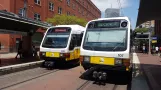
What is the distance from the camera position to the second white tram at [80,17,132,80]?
386 inches

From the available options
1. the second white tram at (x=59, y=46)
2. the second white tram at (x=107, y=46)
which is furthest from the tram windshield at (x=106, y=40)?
the second white tram at (x=59, y=46)

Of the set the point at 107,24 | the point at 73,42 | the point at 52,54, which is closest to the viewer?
the point at 107,24

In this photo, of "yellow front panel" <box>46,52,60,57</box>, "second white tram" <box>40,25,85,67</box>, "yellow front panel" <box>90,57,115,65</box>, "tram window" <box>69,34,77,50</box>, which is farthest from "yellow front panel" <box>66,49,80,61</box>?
"yellow front panel" <box>90,57,115,65</box>

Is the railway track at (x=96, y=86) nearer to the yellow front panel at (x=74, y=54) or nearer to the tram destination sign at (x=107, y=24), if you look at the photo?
the tram destination sign at (x=107, y=24)

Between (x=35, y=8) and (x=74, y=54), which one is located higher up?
(x=35, y=8)

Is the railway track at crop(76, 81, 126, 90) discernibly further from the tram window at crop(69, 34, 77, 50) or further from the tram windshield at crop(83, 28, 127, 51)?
the tram window at crop(69, 34, 77, 50)

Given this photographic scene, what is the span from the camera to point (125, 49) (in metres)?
9.89

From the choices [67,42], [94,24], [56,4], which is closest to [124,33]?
[94,24]

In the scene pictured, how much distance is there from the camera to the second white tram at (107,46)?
981cm

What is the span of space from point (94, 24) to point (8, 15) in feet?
17.6

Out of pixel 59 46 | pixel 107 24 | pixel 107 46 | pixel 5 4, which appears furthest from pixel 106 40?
pixel 5 4

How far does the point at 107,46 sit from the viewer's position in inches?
403

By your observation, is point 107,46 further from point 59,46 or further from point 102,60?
point 59,46

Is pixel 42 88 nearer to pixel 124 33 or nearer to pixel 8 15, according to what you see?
pixel 124 33
